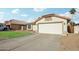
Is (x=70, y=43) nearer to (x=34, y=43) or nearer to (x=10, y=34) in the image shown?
(x=34, y=43)

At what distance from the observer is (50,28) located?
2857mm

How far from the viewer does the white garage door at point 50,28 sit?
2816 mm

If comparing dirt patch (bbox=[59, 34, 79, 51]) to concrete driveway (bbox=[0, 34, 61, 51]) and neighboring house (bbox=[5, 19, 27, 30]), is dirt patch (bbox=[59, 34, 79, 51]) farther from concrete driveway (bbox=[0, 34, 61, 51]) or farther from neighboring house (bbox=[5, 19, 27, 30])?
neighboring house (bbox=[5, 19, 27, 30])

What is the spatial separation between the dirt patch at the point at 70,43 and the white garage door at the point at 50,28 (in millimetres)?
169

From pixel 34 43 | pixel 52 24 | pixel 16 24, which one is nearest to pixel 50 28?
pixel 52 24

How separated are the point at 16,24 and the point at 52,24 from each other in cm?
59

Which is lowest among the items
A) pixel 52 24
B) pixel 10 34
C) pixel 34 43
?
pixel 34 43

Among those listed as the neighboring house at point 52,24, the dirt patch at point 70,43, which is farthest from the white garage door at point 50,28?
the dirt patch at point 70,43

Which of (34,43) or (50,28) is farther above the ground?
(50,28)

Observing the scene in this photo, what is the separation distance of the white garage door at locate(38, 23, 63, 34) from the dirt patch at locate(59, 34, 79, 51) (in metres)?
0.17

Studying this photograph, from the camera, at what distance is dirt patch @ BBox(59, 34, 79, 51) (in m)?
2.64

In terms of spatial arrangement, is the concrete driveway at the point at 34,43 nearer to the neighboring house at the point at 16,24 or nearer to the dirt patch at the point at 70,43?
the dirt patch at the point at 70,43
